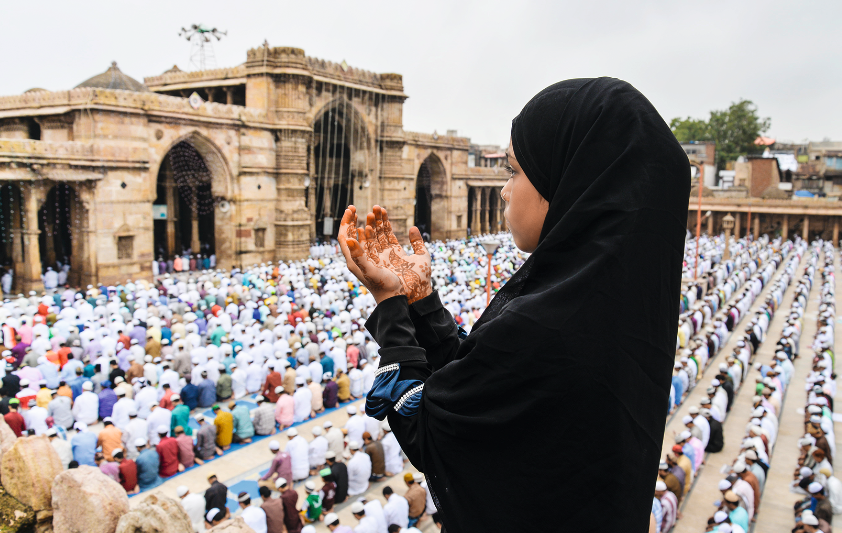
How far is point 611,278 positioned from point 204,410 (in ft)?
33.9

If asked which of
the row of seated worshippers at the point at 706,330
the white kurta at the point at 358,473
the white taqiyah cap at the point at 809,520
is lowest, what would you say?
the white kurta at the point at 358,473

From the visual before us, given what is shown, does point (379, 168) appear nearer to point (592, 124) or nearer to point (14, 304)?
point (14, 304)

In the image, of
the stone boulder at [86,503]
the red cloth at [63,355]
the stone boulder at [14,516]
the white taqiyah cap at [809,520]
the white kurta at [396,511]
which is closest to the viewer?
the stone boulder at [86,503]

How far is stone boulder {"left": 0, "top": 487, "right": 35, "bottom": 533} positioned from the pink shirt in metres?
5.32

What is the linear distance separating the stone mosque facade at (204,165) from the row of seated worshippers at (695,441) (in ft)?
57.8

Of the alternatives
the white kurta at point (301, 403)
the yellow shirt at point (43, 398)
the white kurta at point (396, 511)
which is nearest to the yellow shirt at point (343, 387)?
the white kurta at point (301, 403)

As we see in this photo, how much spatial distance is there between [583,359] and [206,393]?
33.2 feet

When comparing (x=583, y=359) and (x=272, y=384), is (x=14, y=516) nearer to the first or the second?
(x=583, y=359)

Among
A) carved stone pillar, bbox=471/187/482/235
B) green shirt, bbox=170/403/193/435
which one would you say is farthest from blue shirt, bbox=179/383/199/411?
carved stone pillar, bbox=471/187/482/235

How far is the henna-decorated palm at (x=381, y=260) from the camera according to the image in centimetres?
151

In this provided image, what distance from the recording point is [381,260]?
63.7 inches

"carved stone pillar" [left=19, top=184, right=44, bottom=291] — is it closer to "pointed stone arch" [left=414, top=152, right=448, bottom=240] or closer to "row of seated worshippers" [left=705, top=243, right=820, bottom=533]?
"row of seated worshippers" [left=705, top=243, right=820, bottom=533]

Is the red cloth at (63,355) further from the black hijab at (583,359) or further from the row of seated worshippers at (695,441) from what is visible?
the black hijab at (583,359)

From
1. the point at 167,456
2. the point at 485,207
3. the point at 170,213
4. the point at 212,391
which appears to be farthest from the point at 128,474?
the point at 485,207
